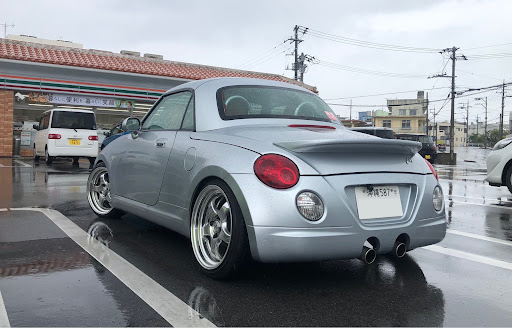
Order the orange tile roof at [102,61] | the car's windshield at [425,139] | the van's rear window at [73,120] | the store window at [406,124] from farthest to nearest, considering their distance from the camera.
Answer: the store window at [406,124] → the car's windshield at [425,139] → the orange tile roof at [102,61] → the van's rear window at [73,120]

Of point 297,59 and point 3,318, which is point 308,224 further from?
point 297,59

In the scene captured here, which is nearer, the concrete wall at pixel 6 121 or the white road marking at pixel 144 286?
the white road marking at pixel 144 286

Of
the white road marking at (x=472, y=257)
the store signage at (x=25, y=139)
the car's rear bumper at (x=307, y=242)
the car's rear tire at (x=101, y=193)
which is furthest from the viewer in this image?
the store signage at (x=25, y=139)

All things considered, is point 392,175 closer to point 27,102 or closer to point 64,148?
point 64,148

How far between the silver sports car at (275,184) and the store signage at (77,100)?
642 inches

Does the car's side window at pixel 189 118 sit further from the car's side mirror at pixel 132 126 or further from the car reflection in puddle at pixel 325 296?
the car reflection in puddle at pixel 325 296

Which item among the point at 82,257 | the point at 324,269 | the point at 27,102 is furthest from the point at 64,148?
the point at 324,269

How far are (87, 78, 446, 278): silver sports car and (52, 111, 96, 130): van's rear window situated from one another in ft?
36.5

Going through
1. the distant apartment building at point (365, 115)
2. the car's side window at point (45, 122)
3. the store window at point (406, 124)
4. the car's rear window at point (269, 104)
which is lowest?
the car's rear window at point (269, 104)

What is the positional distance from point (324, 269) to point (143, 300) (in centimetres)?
136

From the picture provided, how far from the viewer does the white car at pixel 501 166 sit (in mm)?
8117

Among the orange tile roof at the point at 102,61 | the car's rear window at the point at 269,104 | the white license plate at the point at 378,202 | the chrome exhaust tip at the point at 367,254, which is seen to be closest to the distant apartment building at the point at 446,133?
the orange tile roof at the point at 102,61

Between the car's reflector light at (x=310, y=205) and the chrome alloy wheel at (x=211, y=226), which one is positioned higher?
the car's reflector light at (x=310, y=205)

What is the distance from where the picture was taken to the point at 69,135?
46.0ft
